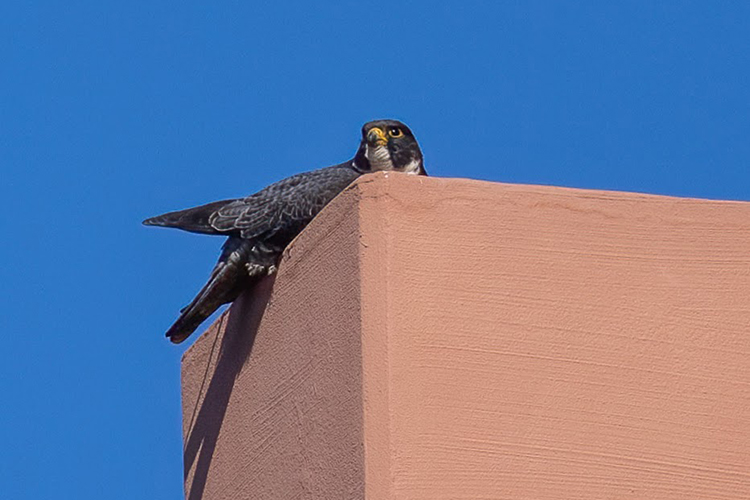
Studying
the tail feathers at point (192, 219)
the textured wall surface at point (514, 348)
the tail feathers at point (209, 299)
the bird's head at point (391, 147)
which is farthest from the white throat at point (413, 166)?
the textured wall surface at point (514, 348)

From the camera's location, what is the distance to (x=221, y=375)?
473 centimetres

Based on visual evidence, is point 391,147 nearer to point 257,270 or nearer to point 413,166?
point 413,166

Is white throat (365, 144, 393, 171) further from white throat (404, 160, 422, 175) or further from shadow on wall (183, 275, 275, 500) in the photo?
shadow on wall (183, 275, 275, 500)

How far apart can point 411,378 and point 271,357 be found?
0.82 m

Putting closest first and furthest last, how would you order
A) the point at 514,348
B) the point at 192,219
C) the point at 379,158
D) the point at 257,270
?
the point at 514,348 → the point at 257,270 → the point at 192,219 → the point at 379,158

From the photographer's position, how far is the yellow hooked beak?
5910 millimetres

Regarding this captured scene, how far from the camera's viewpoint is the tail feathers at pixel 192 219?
16.4 feet

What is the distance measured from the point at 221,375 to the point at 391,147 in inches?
61.4

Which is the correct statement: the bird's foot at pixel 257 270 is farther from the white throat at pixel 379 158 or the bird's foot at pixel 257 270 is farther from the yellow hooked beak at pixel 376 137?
the yellow hooked beak at pixel 376 137

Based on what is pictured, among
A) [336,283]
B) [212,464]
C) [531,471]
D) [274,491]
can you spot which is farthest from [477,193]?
[212,464]

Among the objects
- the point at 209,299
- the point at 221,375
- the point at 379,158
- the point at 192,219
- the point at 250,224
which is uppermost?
the point at 379,158

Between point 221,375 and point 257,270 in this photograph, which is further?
point 221,375

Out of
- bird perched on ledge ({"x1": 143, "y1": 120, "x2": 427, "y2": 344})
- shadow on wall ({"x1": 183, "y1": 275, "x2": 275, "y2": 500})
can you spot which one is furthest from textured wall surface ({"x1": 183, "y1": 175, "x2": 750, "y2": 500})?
bird perched on ledge ({"x1": 143, "y1": 120, "x2": 427, "y2": 344})

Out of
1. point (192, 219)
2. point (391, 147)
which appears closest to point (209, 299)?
point (192, 219)
